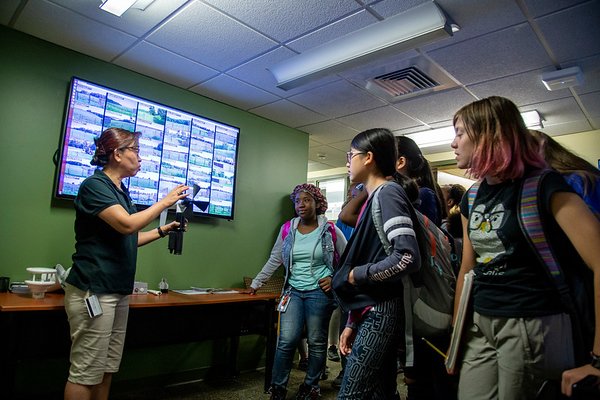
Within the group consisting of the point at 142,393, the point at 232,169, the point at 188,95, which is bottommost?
the point at 142,393

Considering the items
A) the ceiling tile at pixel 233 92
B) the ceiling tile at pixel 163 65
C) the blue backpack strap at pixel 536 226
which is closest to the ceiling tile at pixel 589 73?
the blue backpack strap at pixel 536 226

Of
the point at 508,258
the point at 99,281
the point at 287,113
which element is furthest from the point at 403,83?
the point at 99,281

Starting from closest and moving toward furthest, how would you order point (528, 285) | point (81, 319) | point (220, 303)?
point (528, 285) → point (81, 319) → point (220, 303)

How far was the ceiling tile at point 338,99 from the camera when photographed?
329 centimetres

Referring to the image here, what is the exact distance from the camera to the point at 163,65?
9.80ft

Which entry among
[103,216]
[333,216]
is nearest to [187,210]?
[103,216]

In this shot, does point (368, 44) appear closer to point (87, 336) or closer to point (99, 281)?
point (99, 281)

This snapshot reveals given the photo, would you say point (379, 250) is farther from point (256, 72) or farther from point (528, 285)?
point (256, 72)

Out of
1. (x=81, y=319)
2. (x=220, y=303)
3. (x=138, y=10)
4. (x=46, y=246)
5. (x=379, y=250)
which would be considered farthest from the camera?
(x=220, y=303)

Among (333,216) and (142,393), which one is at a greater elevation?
(333,216)

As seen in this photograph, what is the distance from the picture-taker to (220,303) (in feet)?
9.39

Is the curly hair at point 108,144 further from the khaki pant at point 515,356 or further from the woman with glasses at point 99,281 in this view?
the khaki pant at point 515,356

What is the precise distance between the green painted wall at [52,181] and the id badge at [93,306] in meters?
1.22

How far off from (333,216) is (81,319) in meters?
5.45
